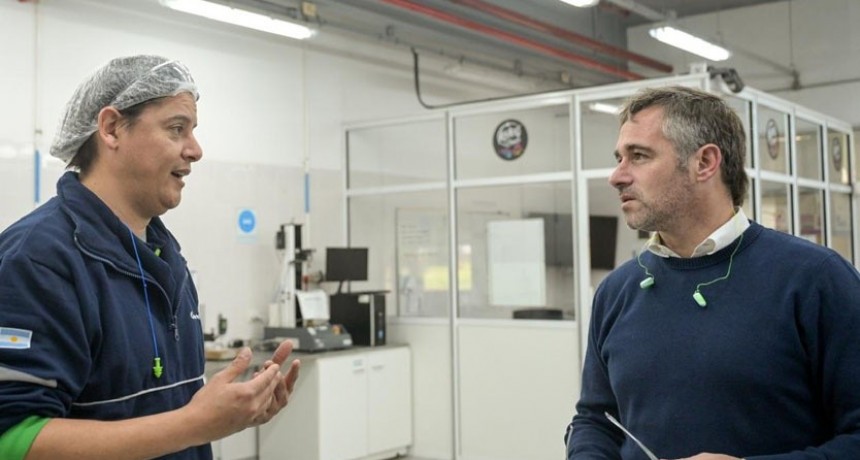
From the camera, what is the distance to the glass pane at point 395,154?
7016mm

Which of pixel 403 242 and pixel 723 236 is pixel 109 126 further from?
pixel 403 242

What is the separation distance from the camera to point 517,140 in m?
6.46

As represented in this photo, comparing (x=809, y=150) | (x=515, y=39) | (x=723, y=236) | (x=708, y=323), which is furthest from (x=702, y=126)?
(x=809, y=150)

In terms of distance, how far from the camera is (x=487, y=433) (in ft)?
20.2

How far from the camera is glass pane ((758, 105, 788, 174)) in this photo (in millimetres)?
6320

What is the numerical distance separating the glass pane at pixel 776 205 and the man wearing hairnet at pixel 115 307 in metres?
5.29

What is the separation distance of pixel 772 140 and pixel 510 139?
→ 194 centimetres

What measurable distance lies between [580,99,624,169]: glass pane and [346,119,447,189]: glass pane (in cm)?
130

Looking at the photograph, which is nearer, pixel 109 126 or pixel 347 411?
pixel 109 126

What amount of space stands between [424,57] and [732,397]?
21.2ft

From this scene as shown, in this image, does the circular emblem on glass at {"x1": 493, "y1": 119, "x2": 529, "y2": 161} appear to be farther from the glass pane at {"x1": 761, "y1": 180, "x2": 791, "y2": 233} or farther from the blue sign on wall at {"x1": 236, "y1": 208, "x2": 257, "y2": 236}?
the blue sign on wall at {"x1": 236, "y1": 208, "x2": 257, "y2": 236}

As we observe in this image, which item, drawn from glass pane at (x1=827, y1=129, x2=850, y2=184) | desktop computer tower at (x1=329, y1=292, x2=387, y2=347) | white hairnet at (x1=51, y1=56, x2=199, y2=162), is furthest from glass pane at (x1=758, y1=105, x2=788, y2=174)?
white hairnet at (x1=51, y1=56, x2=199, y2=162)

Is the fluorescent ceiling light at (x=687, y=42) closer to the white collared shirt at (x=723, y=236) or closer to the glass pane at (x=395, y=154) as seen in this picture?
the glass pane at (x=395, y=154)

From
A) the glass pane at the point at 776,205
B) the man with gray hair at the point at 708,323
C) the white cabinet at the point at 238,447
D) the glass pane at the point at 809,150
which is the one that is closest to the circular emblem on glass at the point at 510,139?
the glass pane at the point at 776,205
